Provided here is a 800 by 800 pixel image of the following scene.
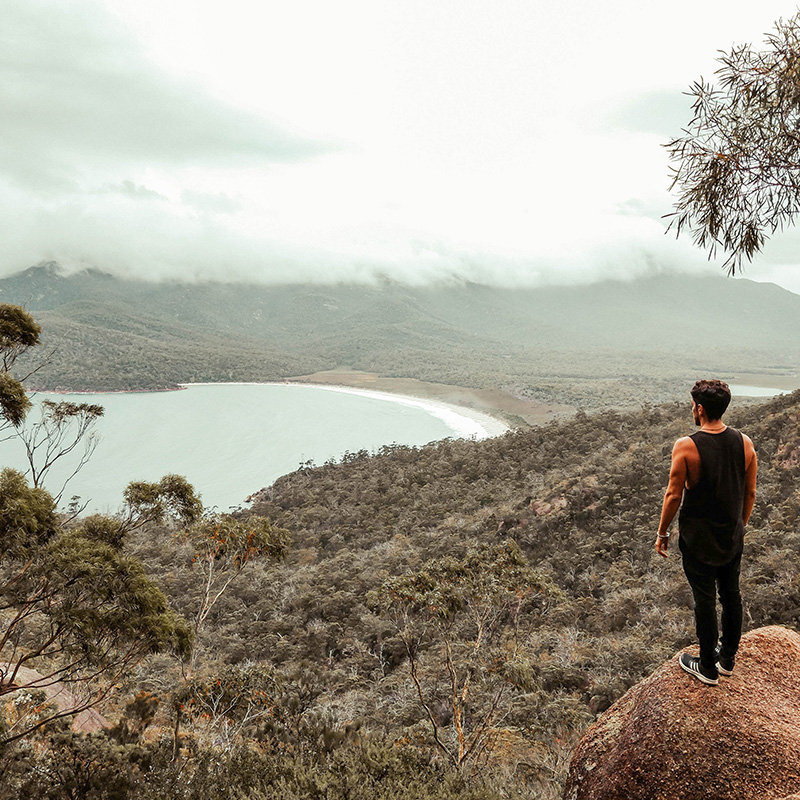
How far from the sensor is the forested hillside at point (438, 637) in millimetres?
6074

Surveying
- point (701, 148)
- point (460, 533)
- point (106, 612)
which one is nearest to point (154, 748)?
point (106, 612)

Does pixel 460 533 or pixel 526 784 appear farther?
pixel 460 533

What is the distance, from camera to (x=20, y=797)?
5.29 m

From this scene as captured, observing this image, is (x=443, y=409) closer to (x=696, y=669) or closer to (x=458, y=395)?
(x=458, y=395)

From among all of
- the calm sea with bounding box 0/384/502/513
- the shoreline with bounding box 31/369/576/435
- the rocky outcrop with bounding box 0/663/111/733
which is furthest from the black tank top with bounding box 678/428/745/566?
the shoreline with bounding box 31/369/576/435

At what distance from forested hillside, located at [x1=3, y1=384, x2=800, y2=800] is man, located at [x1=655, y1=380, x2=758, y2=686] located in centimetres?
316

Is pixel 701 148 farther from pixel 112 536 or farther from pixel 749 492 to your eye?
pixel 112 536

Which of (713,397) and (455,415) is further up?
(713,397)

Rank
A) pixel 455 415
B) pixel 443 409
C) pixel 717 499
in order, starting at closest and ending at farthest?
pixel 717 499 → pixel 455 415 → pixel 443 409

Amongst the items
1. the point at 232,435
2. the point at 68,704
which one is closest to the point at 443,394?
the point at 232,435

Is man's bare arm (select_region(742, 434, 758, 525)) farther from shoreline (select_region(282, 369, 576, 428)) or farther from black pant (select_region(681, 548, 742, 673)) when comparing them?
shoreline (select_region(282, 369, 576, 428))

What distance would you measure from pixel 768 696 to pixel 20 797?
273 inches

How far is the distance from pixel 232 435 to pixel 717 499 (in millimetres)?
67588

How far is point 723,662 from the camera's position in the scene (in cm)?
354
